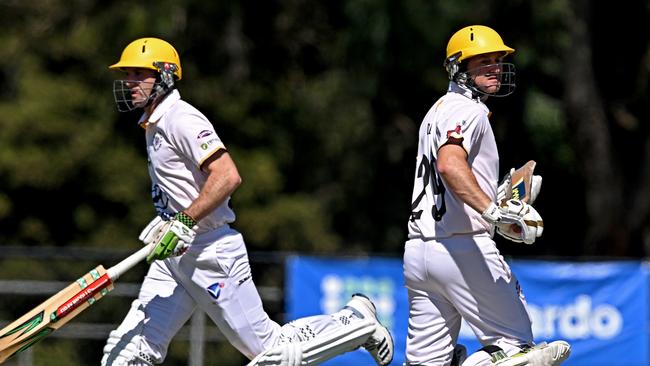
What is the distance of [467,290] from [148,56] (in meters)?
2.49

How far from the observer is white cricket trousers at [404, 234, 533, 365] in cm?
733

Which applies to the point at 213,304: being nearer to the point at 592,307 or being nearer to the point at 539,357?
the point at 539,357

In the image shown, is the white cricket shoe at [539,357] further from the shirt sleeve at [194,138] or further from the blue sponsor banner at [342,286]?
the blue sponsor banner at [342,286]

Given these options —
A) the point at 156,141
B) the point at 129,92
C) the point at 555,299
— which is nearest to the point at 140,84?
the point at 129,92

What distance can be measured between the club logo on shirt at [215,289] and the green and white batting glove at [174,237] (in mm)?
304

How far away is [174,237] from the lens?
7.50m

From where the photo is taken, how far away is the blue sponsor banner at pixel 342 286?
46.0 feet

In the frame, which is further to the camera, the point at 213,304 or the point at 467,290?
the point at 213,304

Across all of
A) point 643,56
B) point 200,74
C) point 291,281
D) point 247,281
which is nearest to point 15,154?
point 200,74

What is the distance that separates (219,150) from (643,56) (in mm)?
16356

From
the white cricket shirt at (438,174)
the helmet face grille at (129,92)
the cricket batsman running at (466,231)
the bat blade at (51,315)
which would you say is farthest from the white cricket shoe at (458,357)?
the helmet face grille at (129,92)

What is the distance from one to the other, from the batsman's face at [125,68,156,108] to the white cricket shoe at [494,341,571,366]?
2.74 meters

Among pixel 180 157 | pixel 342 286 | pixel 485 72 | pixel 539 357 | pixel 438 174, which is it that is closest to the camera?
pixel 539 357

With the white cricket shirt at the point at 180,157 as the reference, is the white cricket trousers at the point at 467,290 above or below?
below
